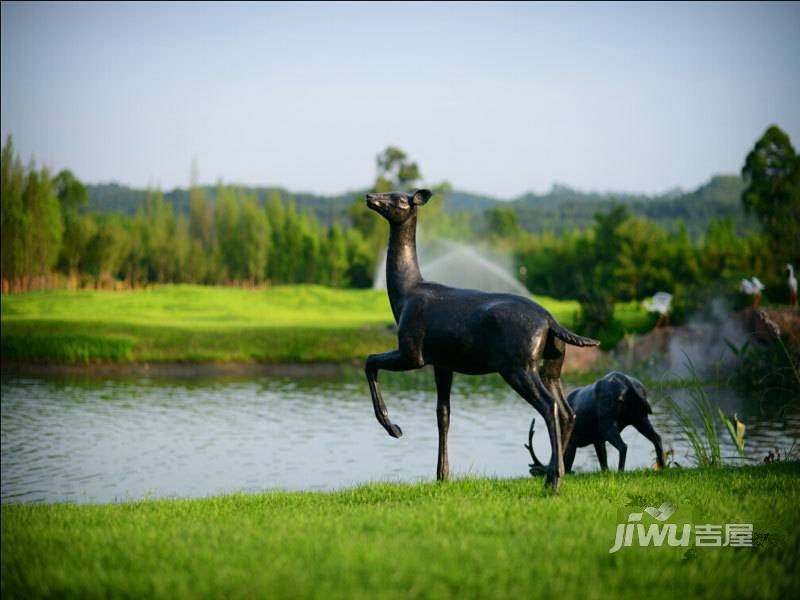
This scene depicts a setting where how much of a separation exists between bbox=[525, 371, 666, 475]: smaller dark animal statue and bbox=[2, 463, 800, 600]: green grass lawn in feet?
5.18

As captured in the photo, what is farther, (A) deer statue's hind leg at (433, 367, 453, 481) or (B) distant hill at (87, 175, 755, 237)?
(B) distant hill at (87, 175, 755, 237)

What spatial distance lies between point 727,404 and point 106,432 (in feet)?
33.9

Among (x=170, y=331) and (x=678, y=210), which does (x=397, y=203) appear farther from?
(x=678, y=210)

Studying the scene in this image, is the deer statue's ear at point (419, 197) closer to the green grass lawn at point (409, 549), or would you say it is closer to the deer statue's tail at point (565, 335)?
the deer statue's tail at point (565, 335)

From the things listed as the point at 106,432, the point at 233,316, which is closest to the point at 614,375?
the point at 106,432

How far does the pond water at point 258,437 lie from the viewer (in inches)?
394

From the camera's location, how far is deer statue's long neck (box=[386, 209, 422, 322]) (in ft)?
20.9

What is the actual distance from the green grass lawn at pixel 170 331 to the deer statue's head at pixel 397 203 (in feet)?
54.1

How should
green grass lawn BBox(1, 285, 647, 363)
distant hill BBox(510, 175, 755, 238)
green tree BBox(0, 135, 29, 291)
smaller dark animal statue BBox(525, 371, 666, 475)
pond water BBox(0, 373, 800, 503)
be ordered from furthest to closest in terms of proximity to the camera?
distant hill BBox(510, 175, 755, 238) < green tree BBox(0, 135, 29, 291) < green grass lawn BBox(1, 285, 647, 363) < pond water BBox(0, 373, 800, 503) < smaller dark animal statue BBox(525, 371, 666, 475)

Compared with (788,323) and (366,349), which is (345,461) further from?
(366,349)

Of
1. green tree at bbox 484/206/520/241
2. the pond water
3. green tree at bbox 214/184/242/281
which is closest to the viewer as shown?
the pond water

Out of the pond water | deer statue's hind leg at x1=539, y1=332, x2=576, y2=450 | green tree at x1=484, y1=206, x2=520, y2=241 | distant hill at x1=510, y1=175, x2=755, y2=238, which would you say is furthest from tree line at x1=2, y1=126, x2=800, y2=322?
distant hill at x1=510, y1=175, x2=755, y2=238

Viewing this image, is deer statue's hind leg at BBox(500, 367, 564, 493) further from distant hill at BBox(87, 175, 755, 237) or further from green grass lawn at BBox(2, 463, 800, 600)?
distant hill at BBox(87, 175, 755, 237)

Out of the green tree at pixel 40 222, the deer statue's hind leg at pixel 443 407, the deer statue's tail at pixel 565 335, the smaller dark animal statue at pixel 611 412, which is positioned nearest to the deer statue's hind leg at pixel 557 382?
the deer statue's tail at pixel 565 335
